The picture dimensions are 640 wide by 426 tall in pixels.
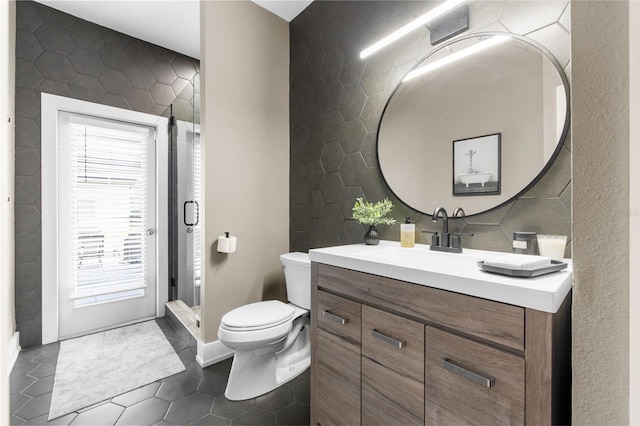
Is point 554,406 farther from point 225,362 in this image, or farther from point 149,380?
point 149,380

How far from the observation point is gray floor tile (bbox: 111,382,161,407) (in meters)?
1.66

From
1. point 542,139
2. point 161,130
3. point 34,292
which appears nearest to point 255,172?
point 161,130

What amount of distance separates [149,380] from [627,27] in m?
2.50

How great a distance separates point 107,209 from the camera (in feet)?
8.91

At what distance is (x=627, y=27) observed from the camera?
1.23ft

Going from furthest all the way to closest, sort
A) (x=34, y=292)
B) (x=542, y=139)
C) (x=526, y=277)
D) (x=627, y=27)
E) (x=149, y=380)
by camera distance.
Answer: (x=34, y=292) → (x=149, y=380) → (x=542, y=139) → (x=526, y=277) → (x=627, y=27)

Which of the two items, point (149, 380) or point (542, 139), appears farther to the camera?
point (149, 380)

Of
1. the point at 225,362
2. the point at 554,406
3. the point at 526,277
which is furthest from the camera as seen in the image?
the point at 225,362

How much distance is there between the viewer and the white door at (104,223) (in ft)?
8.27

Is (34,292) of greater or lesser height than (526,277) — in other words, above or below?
below

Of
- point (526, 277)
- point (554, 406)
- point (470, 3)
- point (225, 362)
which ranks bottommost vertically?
point (225, 362)

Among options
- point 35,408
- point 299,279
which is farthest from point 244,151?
point 35,408

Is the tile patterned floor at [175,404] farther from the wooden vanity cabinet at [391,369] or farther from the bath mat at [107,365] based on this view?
the wooden vanity cabinet at [391,369]

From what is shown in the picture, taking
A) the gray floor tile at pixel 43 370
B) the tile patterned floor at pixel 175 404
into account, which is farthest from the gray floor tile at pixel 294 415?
the gray floor tile at pixel 43 370
